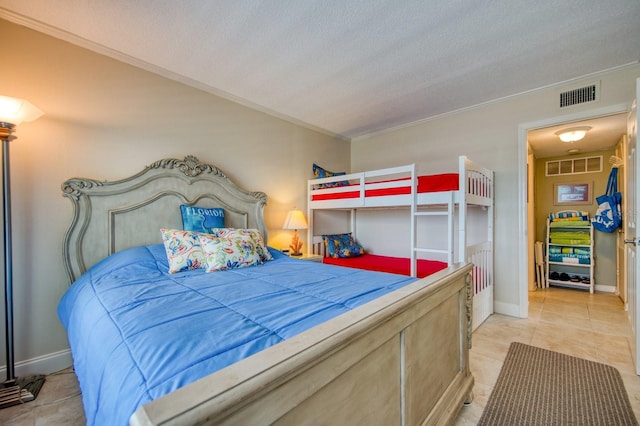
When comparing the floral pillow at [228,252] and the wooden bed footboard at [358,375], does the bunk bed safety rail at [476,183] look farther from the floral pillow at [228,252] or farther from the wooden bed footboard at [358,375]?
the floral pillow at [228,252]

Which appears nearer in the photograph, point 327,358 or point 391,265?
point 327,358

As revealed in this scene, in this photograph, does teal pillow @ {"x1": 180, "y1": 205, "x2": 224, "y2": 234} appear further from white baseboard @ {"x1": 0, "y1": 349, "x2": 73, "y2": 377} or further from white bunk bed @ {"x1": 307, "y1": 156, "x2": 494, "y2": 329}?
white bunk bed @ {"x1": 307, "y1": 156, "x2": 494, "y2": 329}

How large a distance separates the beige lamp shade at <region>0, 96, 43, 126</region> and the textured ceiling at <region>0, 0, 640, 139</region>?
2.27ft

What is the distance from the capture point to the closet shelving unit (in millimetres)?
4102

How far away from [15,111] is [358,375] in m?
2.42

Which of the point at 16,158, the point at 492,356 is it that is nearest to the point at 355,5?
the point at 16,158

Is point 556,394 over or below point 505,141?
below

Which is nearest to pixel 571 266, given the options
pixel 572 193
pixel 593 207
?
pixel 593 207

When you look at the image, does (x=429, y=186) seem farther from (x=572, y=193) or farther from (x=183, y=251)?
(x=572, y=193)

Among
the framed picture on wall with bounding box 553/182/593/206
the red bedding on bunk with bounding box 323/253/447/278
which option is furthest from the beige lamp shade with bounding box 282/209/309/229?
the framed picture on wall with bounding box 553/182/593/206

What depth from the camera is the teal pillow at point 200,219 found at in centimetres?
251

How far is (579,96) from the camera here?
8.86ft

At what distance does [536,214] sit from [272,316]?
5.55 m

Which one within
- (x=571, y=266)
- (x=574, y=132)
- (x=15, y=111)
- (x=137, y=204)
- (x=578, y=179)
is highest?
(x=574, y=132)
